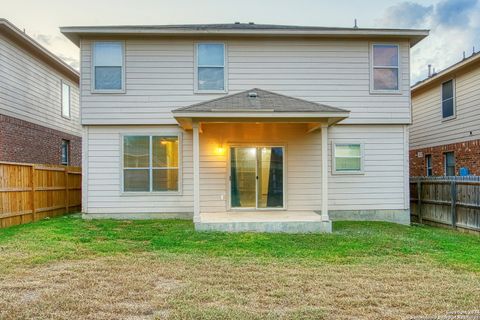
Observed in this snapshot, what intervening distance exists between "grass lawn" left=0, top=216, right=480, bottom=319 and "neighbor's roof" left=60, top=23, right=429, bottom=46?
550cm

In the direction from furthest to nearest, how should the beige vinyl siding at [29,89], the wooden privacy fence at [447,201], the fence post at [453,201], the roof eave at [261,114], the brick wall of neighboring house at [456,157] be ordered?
the brick wall of neighboring house at [456,157]
the beige vinyl siding at [29,89]
the fence post at [453,201]
the wooden privacy fence at [447,201]
the roof eave at [261,114]

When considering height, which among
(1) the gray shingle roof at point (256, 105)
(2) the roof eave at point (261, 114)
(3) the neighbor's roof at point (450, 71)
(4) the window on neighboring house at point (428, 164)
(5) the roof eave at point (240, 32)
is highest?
(5) the roof eave at point (240, 32)

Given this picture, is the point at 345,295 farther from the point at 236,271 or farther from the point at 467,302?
the point at 236,271

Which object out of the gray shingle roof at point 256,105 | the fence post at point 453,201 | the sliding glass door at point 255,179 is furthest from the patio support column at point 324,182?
the fence post at point 453,201

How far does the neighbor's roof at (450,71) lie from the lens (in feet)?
43.4

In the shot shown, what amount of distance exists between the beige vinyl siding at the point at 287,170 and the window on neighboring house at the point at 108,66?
1.19 m

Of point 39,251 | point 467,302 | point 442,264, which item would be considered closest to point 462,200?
point 442,264

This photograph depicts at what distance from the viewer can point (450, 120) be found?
49.6 feet

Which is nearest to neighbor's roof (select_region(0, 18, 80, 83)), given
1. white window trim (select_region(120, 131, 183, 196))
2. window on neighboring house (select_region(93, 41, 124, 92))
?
window on neighboring house (select_region(93, 41, 124, 92))

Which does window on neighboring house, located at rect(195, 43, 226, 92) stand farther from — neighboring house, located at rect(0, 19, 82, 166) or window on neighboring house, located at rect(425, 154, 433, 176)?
window on neighboring house, located at rect(425, 154, 433, 176)

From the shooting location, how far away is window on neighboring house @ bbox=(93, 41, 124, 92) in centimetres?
1125

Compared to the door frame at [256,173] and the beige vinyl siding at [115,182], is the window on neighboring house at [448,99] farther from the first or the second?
the beige vinyl siding at [115,182]

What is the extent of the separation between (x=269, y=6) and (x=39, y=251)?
13.3 meters

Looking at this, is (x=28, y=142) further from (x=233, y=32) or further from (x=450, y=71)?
(x=450, y=71)
